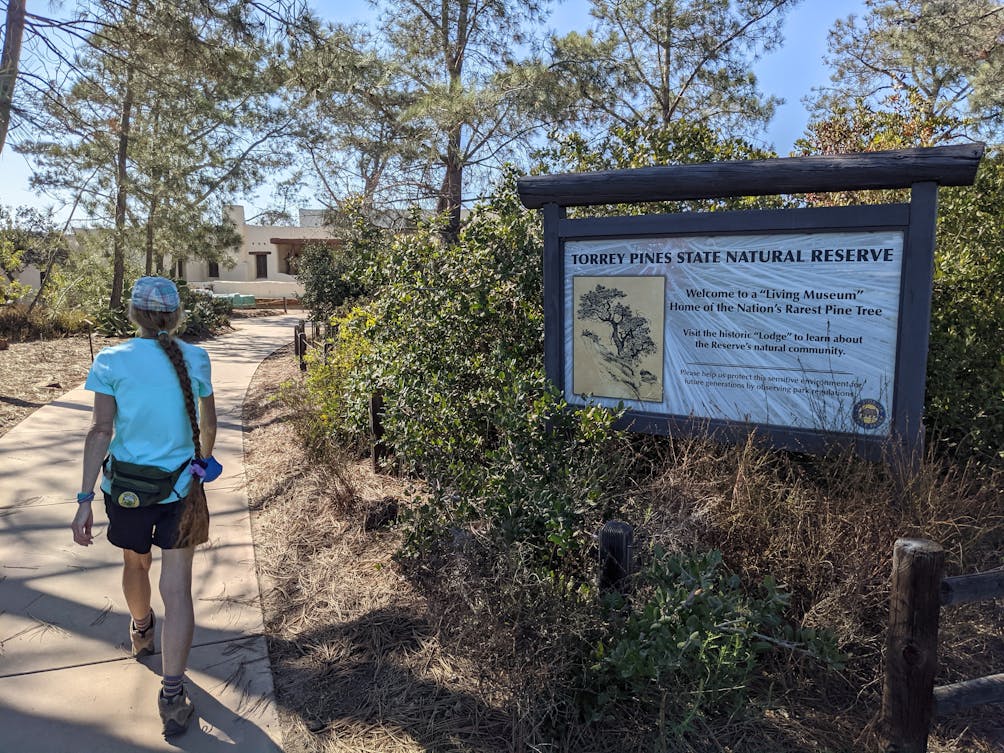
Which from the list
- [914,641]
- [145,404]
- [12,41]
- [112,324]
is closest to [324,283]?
[112,324]

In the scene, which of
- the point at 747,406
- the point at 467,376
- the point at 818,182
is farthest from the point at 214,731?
the point at 818,182

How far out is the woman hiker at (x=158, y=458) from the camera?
2758 millimetres

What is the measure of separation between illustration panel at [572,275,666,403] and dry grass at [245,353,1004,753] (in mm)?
444

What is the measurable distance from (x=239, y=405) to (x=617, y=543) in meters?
7.19

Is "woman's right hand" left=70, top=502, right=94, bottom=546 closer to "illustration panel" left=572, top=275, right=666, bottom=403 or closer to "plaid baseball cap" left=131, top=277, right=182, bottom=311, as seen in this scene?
"plaid baseball cap" left=131, top=277, right=182, bottom=311

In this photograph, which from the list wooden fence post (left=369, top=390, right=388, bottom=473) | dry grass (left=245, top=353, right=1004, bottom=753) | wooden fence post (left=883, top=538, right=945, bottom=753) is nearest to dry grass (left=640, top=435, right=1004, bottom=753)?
dry grass (left=245, top=353, right=1004, bottom=753)

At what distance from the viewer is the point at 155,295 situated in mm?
2830

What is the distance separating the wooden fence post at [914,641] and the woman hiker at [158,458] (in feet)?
8.48

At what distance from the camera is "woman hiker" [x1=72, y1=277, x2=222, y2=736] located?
276 centimetres

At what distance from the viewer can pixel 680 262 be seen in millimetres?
3764

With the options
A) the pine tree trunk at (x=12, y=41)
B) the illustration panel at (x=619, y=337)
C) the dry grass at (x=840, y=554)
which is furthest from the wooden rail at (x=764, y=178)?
the pine tree trunk at (x=12, y=41)

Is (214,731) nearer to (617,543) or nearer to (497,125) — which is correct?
(617,543)

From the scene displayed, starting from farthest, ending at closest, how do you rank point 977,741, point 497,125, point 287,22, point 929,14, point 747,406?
point 929,14 → point 497,125 → point 287,22 → point 747,406 → point 977,741

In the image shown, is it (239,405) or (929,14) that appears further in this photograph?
(929,14)
